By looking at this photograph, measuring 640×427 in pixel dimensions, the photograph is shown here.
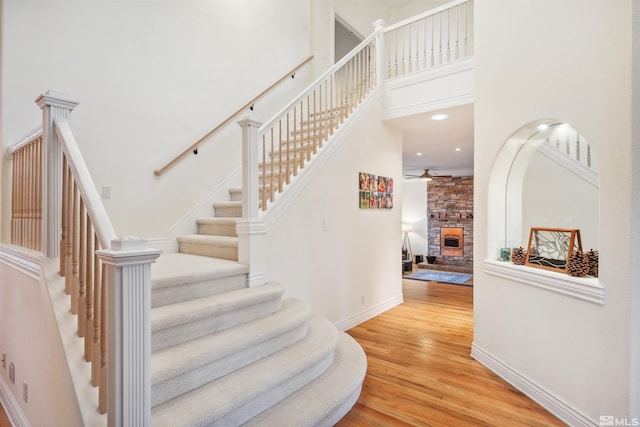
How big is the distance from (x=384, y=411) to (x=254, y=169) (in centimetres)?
202

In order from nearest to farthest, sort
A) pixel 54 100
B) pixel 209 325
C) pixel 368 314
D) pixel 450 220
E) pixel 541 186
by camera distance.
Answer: pixel 54 100
pixel 209 325
pixel 541 186
pixel 368 314
pixel 450 220

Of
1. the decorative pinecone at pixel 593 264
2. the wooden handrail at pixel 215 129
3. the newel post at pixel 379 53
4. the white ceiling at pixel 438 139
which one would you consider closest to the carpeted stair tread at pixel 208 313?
the wooden handrail at pixel 215 129

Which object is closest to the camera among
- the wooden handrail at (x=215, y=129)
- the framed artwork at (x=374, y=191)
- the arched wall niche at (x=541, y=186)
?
the arched wall niche at (x=541, y=186)

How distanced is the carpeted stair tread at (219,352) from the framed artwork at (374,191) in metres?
1.99

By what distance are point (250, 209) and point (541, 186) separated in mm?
2467

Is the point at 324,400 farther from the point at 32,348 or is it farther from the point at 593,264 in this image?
the point at 593,264

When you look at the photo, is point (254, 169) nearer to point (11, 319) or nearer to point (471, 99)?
point (11, 319)

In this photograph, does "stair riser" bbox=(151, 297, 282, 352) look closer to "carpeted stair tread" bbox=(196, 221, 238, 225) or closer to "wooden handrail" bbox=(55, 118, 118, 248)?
"wooden handrail" bbox=(55, 118, 118, 248)

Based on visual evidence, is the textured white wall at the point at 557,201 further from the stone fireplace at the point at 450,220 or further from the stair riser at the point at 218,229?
the stone fireplace at the point at 450,220

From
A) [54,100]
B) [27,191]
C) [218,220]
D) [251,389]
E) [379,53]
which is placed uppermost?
[379,53]

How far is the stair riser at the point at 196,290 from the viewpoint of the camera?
2100 mm

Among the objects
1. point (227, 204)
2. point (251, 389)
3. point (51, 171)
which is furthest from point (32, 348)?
point (227, 204)

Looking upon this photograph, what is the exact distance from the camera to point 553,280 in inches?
89.4

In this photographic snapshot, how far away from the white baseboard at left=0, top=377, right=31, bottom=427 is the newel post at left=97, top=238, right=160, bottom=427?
4.94ft
